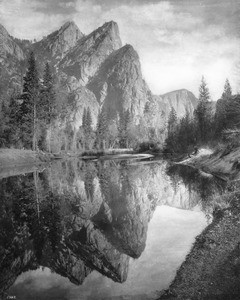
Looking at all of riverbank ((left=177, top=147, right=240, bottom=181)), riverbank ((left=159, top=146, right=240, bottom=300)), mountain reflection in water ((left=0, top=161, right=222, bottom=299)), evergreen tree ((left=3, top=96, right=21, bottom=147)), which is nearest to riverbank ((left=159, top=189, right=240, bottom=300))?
riverbank ((left=159, top=146, right=240, bottom=300))

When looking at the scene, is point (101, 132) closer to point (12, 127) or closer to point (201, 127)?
point (201, 127)

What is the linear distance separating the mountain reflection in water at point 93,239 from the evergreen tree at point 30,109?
1325 inches

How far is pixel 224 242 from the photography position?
859 centimetres

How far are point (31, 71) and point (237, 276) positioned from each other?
54.7 metres

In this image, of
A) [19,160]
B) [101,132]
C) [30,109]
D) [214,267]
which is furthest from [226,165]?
[101,132]

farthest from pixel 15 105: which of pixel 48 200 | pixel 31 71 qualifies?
pixel 48 200

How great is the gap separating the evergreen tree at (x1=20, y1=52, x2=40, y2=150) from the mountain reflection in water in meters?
33.7

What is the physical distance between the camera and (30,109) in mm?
52250

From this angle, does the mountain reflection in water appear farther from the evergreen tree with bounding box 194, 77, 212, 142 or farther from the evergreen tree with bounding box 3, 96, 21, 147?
the evergreen tree with bounding box 194, 77, 212, 142

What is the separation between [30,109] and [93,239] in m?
46.3

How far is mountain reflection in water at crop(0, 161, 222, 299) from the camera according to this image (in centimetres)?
687

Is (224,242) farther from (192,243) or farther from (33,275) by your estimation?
(33,275)

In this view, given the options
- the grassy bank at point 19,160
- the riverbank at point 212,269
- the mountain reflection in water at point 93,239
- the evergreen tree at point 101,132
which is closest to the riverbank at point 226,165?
the mountain reflection in water at point 93,239

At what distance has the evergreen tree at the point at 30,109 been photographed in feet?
166
